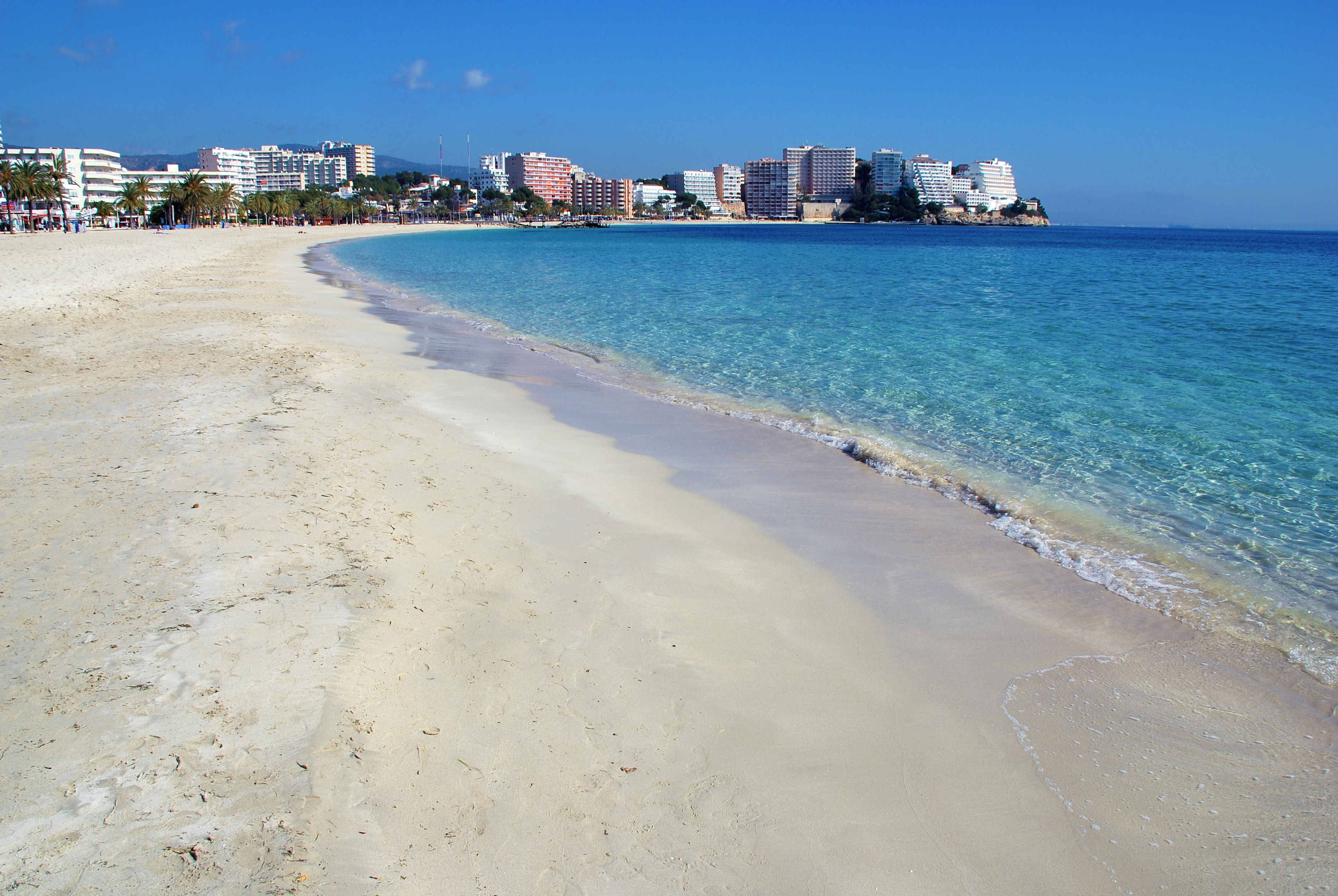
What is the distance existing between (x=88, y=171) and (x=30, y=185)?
70695 mm

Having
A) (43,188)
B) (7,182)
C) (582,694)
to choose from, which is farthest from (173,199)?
(582,694)

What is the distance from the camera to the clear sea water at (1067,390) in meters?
5.97

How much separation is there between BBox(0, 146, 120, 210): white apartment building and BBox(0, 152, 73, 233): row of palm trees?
47.1 metres

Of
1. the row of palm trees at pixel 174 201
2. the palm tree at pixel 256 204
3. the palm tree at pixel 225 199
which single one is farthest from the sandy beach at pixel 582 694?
the palm tree at pixel 256 204

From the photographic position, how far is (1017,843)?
10.1 ft

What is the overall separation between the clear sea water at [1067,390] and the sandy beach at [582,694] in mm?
909

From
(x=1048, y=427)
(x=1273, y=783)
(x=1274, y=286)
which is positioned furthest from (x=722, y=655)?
(x=1274, y=286)

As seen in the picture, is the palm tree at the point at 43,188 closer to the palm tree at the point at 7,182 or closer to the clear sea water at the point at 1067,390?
the palm tree at the point at 7,182

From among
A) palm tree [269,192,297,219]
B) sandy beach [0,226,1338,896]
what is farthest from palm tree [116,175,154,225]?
sandy beach [0,226,1338,896]

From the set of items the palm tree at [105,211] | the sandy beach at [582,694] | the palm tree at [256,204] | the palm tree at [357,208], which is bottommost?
the sandy beach at [582,694]

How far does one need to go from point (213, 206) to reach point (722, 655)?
112 m

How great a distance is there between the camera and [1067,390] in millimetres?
11875

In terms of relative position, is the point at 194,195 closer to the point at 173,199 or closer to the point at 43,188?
the point at 173,199

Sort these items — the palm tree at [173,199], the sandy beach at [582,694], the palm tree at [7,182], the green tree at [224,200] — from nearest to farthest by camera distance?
1. the sandy beach at [582,694]
2. the palm tree at [7,182]
3. the palm tree at [173,199]
4. the green tree at [224,200]
